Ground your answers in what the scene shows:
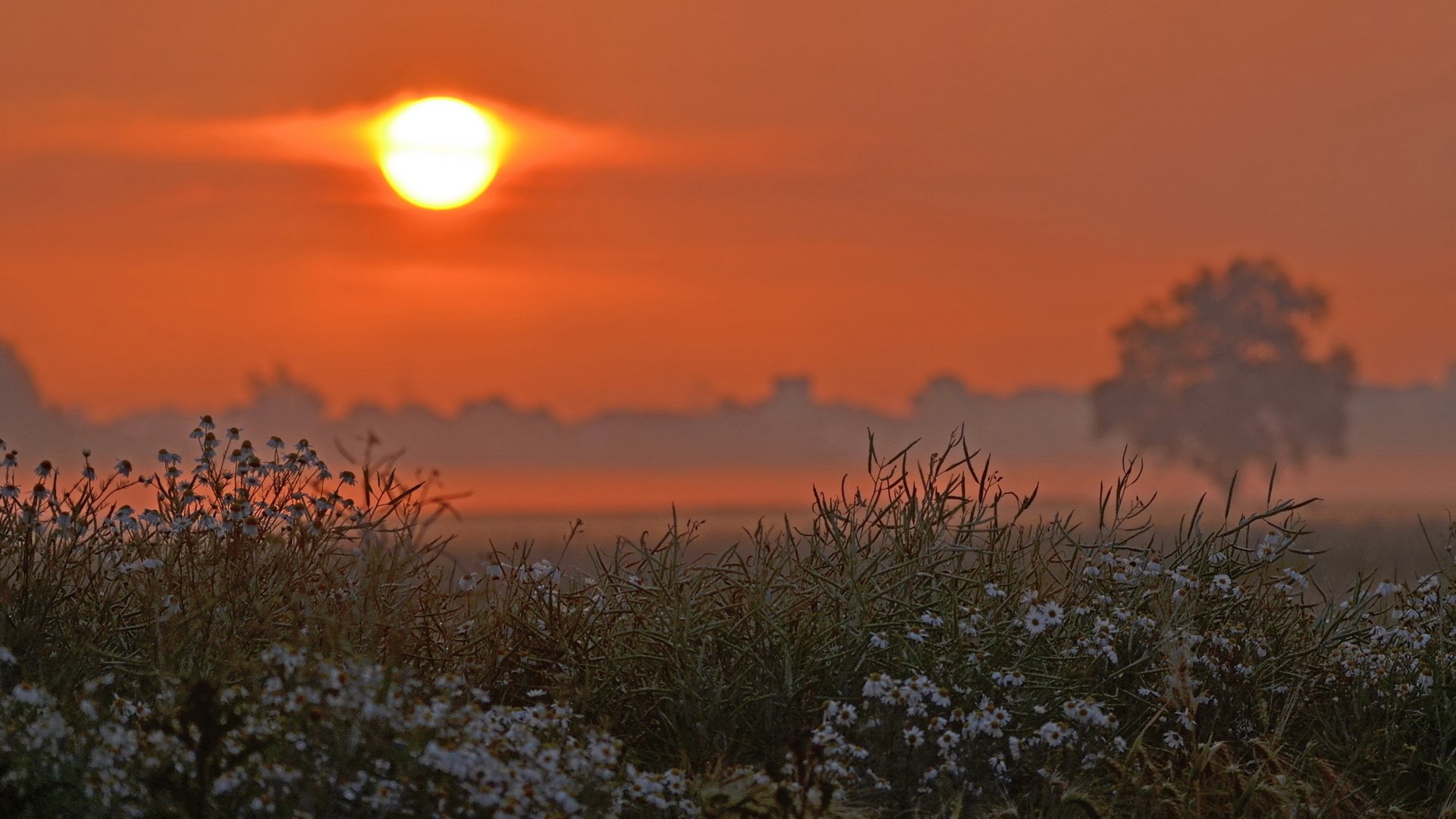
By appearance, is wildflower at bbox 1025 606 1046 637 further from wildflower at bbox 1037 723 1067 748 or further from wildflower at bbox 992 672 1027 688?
wildflower at bbox 1037 723 1067 748

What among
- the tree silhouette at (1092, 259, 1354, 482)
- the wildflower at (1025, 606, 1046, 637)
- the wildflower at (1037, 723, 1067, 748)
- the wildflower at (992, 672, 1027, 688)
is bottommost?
the wildflower at (1037, 723, 1067, 748)

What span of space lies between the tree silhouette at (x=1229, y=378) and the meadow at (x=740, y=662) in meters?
45.4

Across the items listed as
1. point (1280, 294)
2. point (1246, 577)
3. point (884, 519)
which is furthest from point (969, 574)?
point (1280, 294)

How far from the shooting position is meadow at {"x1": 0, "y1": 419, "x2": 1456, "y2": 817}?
19.0 ft

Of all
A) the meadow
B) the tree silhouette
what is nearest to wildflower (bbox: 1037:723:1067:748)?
the meadow

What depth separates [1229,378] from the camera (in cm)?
5372

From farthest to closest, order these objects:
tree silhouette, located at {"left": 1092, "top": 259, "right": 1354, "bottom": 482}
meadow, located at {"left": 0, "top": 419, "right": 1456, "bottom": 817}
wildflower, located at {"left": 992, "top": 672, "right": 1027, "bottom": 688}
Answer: tree silhouette, located at {"left": 1092, "top": 259, "right": 1354, "bottom": 482}
wildflower, located at {"left": 992, "top": 672, "right": 1027, "bottom": 688}
meadow, located at {"left": 0, "top": 419, "right": 1456, "bottom": 817}

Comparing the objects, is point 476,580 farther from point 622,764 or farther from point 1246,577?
point 1246,577

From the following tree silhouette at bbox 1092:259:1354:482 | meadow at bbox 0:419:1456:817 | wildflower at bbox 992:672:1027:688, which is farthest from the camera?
tree silhouette at bbox 1092:259:1354:482

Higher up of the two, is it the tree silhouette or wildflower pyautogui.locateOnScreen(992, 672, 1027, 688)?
the tree silhouette

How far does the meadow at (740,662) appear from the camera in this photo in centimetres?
579

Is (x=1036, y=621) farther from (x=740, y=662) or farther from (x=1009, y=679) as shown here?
(x=740, y=662)

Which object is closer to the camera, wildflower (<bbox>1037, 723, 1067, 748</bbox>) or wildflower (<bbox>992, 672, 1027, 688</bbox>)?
wildflower (<bbox>1037, 723, 1067, 748</bbox>)

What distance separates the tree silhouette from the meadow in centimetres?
4536
